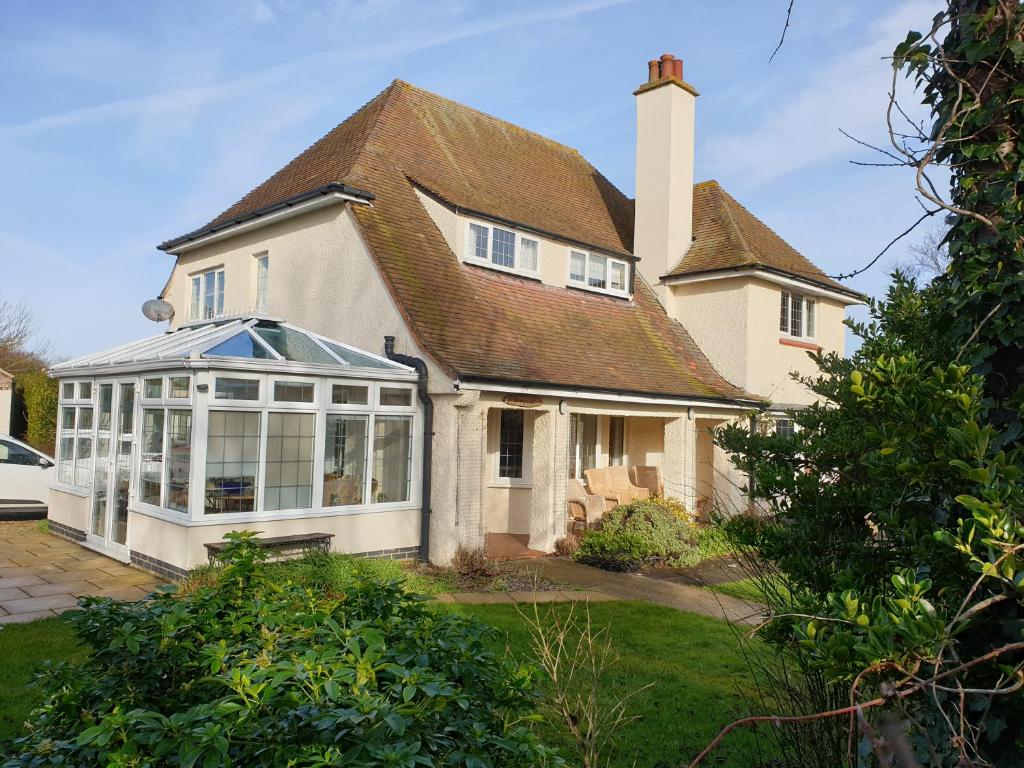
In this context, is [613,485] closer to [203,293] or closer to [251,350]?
[251,350]

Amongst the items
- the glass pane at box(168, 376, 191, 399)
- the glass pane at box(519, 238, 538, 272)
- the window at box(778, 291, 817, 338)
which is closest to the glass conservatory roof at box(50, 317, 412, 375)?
the glass pane at box(168, 376, 191, 399)

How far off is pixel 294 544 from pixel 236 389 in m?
2.30

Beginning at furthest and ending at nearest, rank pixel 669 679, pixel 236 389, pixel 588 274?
1. pixel 588 274
2. pixel 236 389
3. pixel 669 679

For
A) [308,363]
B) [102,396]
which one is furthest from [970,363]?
[102,396]

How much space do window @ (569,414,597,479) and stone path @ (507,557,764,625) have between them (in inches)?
154

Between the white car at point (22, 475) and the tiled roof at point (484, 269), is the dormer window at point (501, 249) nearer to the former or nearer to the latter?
the tiled roof at point (484, 269)

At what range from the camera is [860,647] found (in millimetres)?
2023

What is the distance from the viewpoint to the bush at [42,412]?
2173 cm

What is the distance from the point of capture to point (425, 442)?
11.7 m

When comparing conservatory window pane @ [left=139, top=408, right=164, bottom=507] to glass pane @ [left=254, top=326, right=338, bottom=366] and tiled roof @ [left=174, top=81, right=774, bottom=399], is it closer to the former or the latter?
glass pane @ [left=254, top=326, right=338, bottom=366]

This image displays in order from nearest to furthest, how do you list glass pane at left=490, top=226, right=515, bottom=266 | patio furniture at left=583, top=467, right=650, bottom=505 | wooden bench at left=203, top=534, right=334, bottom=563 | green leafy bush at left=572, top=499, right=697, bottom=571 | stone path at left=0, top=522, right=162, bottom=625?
stone path at left=0, top=522, right=162, bottom=625 → wooden bench at left=203, top=534, right=334, bottom=563 → green leafy bush at left=572, top=499, right=697, bottom=571 → glass pane at left=490, top=226, right=515, bottom=266 → patio furniture at left=583, top=467, right=650, bottom=505

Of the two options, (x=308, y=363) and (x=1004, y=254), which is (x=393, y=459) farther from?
(x=1004, y=254)

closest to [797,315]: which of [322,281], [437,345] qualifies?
[437,345]

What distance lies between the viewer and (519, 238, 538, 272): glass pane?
15.0 metres
